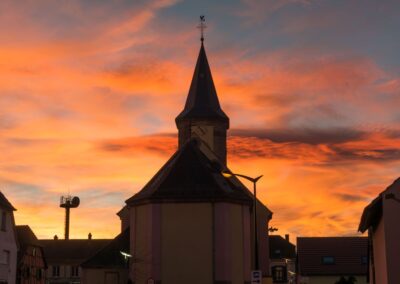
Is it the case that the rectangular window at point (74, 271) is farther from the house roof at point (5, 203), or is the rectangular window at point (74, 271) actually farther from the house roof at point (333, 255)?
the house roof at point (5, 203)

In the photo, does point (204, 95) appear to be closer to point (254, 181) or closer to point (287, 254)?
point (254, 181)

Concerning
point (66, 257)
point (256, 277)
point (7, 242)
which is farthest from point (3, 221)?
point (66, 257)

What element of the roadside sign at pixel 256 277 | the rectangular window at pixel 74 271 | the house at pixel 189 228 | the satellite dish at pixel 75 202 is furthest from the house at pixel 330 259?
the satellite dish at pixel 75 202

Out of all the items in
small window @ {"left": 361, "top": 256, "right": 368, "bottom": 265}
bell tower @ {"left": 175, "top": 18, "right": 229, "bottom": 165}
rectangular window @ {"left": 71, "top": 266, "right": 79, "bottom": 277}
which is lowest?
rectangular window @ {"left": 71, "top": 266, "right": 79, "bottom": 277}

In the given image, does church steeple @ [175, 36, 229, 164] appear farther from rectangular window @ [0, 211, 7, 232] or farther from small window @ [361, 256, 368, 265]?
small window @ [361, 256, 368, 265]

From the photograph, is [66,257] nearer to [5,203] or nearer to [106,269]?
[106,269]

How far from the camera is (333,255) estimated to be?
217 feet

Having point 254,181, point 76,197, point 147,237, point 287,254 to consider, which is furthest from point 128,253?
point 76,197

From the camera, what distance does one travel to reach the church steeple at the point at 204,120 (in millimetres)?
56531

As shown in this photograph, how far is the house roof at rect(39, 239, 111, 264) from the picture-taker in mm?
110225

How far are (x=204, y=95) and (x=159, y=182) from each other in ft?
53.9

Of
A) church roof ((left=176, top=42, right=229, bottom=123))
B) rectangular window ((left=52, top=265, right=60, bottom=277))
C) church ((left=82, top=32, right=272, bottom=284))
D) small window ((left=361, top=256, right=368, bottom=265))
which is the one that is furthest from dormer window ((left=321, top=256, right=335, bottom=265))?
rectangular window ((left=52, top=265, right=60, bottom=277))

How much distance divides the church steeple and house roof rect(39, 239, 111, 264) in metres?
56.6

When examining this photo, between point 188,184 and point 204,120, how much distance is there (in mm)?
14303
